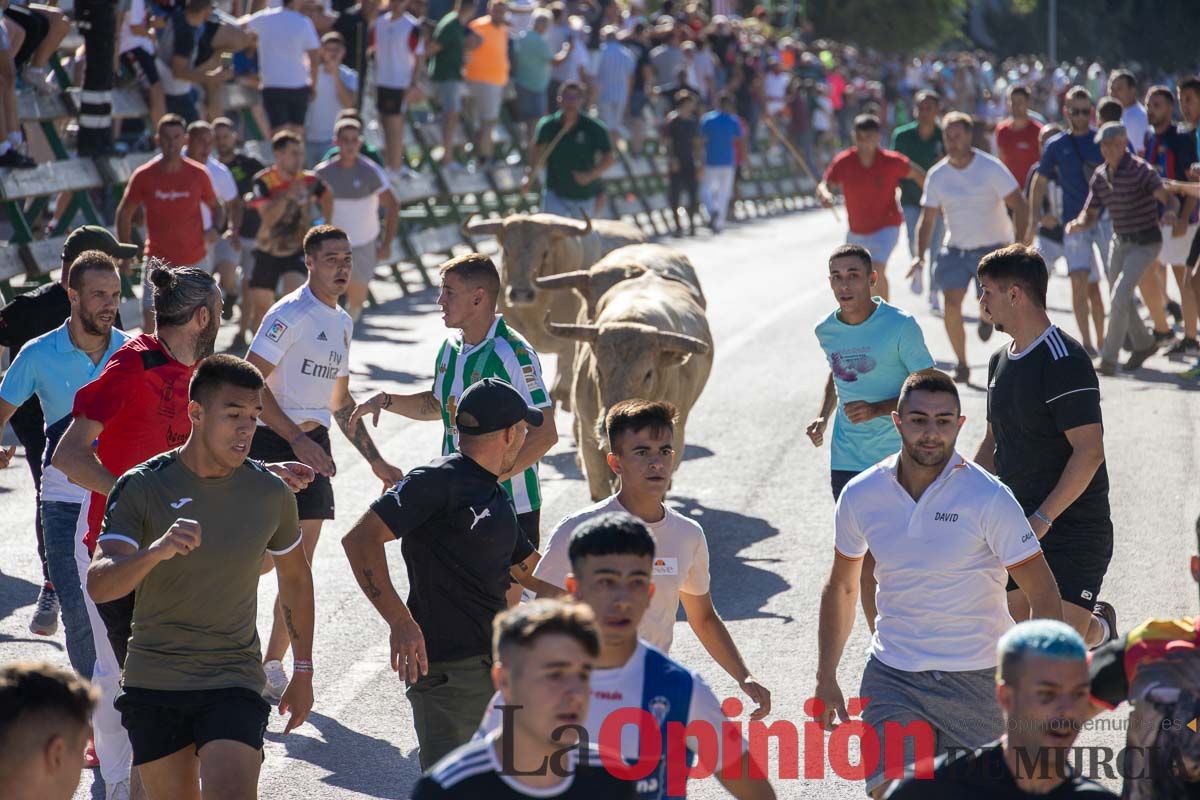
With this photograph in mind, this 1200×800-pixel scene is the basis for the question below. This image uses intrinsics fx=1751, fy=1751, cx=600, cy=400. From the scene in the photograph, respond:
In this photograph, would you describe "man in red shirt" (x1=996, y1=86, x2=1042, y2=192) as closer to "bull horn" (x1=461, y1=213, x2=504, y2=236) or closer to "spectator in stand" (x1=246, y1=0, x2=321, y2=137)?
"bull horn" (x1=461, y1=213, x2=504, y2=236)

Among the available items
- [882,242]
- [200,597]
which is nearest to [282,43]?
[882,242]

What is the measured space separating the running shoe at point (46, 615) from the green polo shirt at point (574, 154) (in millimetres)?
10737

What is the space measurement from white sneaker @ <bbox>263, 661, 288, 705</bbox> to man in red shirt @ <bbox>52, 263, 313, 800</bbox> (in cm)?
135

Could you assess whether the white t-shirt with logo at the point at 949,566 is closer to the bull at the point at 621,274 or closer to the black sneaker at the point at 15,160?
the bull at the point at 621,274

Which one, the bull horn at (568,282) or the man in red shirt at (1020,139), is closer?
the bull horn at (568,282)

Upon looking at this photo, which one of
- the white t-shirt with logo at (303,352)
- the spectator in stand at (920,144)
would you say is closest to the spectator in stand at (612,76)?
the spectator in stand at (920,144)

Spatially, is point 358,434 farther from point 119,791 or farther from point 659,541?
point 659,541

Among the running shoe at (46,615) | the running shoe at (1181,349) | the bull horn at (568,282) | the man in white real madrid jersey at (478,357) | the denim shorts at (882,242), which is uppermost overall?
the man in white real madrid jersey at (478,357)

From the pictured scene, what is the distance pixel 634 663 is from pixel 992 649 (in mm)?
1803

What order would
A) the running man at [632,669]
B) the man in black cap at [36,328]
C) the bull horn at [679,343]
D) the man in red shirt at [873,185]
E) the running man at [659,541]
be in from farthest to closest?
1. the man in red shirt at [873,185]
2. the bull horn at [679,343]
3. the man in black cap at [36,328]
4. the running man at [659,541]
5. the running man at [632,669]

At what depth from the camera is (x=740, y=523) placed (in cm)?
1094

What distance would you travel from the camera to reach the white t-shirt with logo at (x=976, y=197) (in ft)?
48.3

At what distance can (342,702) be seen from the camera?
25.6ft

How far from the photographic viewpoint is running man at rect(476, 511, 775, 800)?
14.3ft
